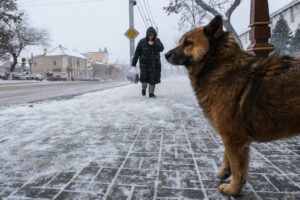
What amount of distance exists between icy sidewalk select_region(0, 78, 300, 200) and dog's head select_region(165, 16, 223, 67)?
3.79ft

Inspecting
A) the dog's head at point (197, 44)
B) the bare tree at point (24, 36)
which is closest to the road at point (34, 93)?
the dog's head at point (197, 44)

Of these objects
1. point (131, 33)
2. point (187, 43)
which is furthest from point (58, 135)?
point (131, 33)

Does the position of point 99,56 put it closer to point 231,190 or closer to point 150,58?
point 150,58

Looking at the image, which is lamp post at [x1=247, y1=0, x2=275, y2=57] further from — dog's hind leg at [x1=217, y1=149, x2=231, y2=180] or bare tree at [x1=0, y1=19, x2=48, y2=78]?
bare tree at [x1=0, y1=19, x2=48, y2=78]

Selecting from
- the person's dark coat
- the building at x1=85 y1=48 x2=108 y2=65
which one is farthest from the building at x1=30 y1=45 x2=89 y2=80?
the person's dark coat

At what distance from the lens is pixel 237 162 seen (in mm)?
1755

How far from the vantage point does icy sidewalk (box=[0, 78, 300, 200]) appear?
6.06 feet

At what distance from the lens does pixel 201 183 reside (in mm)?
1973

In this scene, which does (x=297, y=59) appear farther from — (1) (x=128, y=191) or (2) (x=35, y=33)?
(2) (x=35, y=33)

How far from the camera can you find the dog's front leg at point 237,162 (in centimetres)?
171

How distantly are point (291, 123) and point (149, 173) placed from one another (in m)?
1.34

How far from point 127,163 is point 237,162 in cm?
121

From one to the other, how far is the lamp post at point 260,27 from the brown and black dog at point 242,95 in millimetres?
3678

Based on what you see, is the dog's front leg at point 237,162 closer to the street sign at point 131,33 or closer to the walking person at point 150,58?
the walking person at point 150,58
